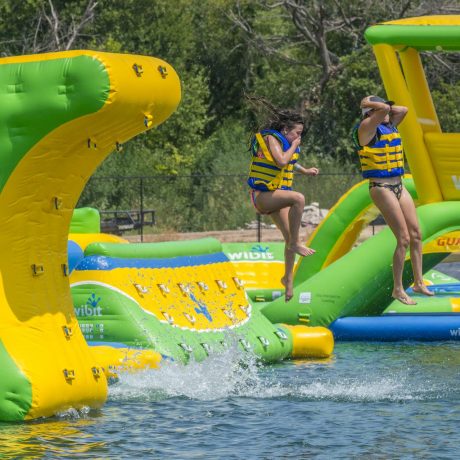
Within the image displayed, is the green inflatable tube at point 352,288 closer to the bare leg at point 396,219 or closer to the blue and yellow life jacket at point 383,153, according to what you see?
the bare leg at point 396,219

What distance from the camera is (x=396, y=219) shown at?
11211mm

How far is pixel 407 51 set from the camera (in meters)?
15.5

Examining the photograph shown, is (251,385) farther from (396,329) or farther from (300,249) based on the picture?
(396,329)

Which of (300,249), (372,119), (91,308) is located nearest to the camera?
(372,119)

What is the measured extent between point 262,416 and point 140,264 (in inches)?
106

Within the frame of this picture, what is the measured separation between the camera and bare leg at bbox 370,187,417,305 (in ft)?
36.3

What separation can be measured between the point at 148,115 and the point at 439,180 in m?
6.99

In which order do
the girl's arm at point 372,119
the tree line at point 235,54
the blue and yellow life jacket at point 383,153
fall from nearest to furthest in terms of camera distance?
the girl's arm at point 372,119 < the blue and yellow life jacket at point 383,153 < the tree line at point 235,54

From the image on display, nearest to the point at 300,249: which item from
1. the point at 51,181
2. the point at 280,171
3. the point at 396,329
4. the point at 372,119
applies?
the point at 280,171

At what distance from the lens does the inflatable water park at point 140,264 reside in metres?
9.20

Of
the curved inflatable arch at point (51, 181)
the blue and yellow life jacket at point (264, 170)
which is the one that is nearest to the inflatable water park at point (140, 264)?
the curved inflatable arch at point (51, 181)

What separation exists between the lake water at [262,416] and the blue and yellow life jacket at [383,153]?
1.93 metres

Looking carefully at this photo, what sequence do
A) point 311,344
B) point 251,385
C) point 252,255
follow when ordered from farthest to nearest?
point 252,255 < point 311,344 < point 251,385

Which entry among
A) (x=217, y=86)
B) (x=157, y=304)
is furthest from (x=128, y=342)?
(x=217, y=86)
